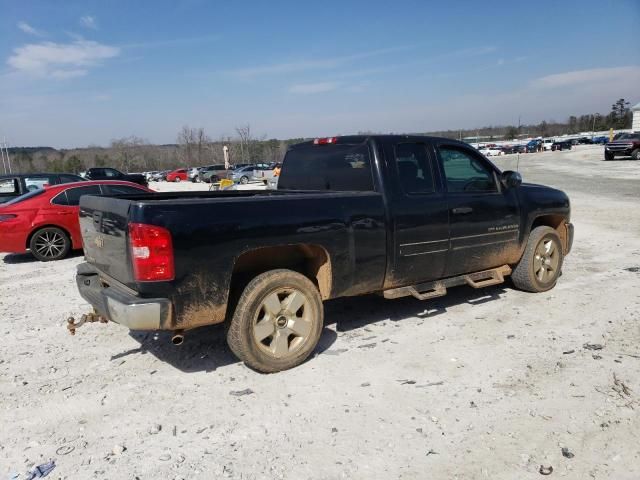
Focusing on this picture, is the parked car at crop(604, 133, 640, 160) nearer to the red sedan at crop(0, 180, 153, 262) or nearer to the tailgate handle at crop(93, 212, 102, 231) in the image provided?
the red sedan at crop(0, 180, 153, 262)

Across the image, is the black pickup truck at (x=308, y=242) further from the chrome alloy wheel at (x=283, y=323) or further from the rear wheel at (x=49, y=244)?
the rear wheel at (x=49, y=244)

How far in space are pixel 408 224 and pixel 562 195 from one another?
2.92 metres

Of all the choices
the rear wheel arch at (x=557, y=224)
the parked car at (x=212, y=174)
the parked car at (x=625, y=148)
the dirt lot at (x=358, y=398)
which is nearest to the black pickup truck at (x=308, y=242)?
the rear wheel arch at (x=557, y=224)

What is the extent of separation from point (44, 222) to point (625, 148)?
1515 inches

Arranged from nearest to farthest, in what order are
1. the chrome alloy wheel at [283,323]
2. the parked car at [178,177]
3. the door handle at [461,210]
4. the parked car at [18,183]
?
the chrome alloy wheel at [283,323], the door handle at [461,210], the parked car at [18,183], the parked car at [178,177]

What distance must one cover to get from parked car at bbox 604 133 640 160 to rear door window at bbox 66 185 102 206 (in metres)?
37.4

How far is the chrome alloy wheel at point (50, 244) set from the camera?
8883mm

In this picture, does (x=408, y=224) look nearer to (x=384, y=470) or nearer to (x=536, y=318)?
(x=536, y=318)

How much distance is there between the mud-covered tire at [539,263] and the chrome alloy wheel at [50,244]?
25.3 ft

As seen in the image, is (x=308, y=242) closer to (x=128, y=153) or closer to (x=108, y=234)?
(x=108, y=234)

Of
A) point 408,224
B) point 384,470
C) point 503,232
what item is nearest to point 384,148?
point 408,224

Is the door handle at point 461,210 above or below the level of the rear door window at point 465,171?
below

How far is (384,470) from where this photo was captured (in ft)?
9.30

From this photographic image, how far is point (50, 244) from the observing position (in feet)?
29.4
